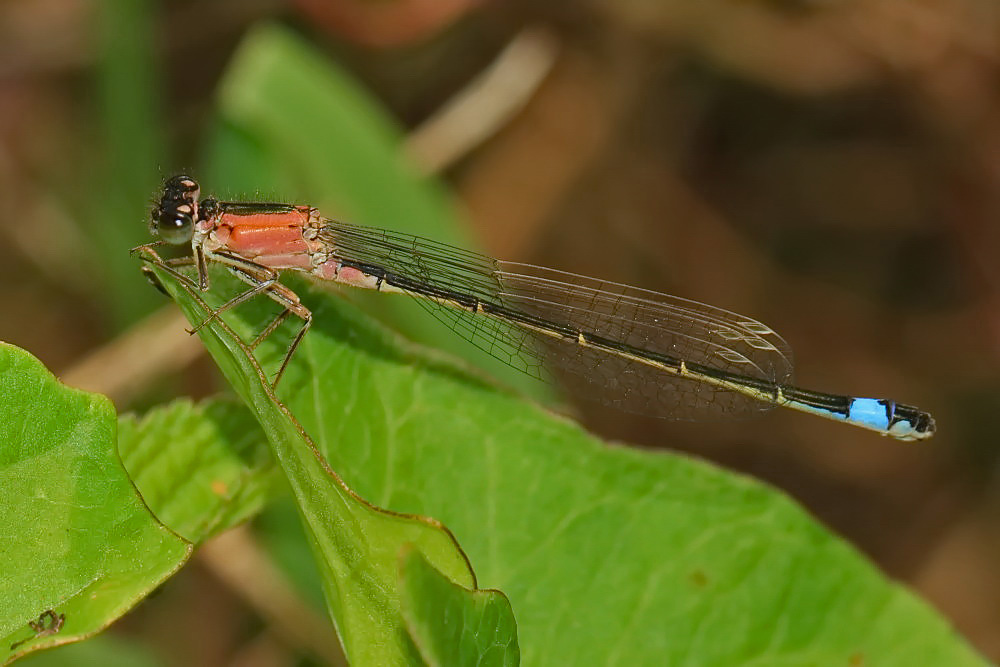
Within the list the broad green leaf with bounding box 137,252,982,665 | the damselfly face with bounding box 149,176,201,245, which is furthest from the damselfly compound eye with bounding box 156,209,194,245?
the broad green leaf with bounding box 137,252,982,665

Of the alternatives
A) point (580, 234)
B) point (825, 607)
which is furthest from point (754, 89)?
point (825, 607)

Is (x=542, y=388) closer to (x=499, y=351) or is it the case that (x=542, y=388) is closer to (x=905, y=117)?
(x=499, y=351)

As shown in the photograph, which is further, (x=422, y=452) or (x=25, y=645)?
(x=422, y=452)

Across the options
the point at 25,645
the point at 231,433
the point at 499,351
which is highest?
the point at 499,351

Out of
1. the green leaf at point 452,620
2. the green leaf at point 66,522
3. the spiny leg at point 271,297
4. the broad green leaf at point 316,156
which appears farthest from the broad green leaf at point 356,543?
the broad green leaf at point 316,156

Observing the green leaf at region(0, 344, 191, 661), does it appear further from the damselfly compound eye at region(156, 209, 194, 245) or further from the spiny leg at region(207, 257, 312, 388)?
the damselfly compound eye at region(156, 209, 194, 245)

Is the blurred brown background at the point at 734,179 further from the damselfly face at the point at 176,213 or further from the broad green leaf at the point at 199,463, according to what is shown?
the broad green leaf at the point at 199,463
